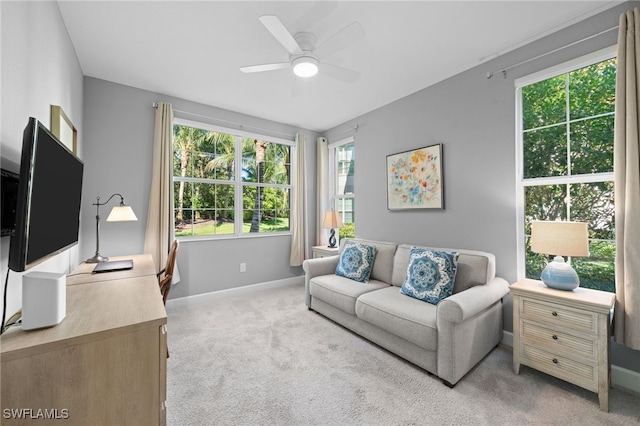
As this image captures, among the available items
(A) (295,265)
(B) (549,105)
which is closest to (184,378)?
(A) (295,265)

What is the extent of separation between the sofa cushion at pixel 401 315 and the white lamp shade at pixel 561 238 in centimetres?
89

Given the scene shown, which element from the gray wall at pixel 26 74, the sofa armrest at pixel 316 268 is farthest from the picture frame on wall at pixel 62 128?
the sofa armrest at pixel 316 268

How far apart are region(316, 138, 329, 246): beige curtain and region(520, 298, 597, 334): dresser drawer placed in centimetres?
309

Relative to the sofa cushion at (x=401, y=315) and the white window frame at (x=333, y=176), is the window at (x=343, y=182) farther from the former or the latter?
the sofa cushion at (x=401, y=315)

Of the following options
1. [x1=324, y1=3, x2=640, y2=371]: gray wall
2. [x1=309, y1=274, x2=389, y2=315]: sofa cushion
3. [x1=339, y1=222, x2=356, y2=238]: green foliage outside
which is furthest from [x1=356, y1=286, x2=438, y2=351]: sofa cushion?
[x1=339, y1=222, x2=356, y2=238]: green foliage outside

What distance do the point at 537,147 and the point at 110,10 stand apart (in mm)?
3564

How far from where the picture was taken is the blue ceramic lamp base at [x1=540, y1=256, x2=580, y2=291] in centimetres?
192

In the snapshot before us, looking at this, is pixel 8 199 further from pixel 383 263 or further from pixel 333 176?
pixel 333 176

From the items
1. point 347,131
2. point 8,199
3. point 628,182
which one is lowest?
point 8,199

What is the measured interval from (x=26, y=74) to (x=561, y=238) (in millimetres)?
3263

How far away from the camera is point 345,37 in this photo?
193cm

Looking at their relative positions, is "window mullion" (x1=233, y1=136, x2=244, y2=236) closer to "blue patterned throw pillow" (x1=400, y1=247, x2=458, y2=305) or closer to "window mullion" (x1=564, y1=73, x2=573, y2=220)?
"blue patterned throw pillow" (x1=400, y1=247, x2=458, y2=305)

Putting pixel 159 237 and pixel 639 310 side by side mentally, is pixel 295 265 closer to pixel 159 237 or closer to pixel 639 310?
pixel 159 237

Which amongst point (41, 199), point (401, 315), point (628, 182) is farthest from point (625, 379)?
point (41, 199)
